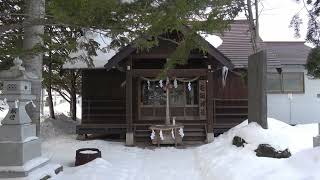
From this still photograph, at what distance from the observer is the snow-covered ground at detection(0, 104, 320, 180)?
8.43 metres

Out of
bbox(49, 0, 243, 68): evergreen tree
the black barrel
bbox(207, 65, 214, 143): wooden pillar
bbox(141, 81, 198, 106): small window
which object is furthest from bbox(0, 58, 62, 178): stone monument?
bbox(141, 81, 198, 106): small window

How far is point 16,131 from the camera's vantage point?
31.4ft

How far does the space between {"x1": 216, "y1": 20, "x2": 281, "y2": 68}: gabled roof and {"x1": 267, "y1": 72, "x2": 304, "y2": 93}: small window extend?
3.42 ft

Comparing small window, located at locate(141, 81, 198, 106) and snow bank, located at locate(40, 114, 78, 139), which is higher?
small window, located at locate(141, 81, 198, 106)

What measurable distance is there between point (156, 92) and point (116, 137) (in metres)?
2.57

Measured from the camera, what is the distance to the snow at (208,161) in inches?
332

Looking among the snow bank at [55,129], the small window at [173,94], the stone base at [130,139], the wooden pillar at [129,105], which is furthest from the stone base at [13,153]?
the small window at [173,94]

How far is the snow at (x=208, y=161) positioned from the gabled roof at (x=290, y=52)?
6701 mm

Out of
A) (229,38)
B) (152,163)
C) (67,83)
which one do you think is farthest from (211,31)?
(67,83)

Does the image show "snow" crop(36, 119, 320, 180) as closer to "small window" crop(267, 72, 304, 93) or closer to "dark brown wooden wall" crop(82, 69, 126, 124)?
"dark brown wooden wall" crop(82, 69, 126, 124)

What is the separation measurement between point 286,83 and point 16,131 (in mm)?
15303

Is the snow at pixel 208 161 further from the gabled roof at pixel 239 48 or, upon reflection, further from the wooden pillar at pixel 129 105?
the gabled roof at pixel 239 48

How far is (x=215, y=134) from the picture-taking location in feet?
61.7

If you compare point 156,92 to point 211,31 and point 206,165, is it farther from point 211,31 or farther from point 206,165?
point 211,31
